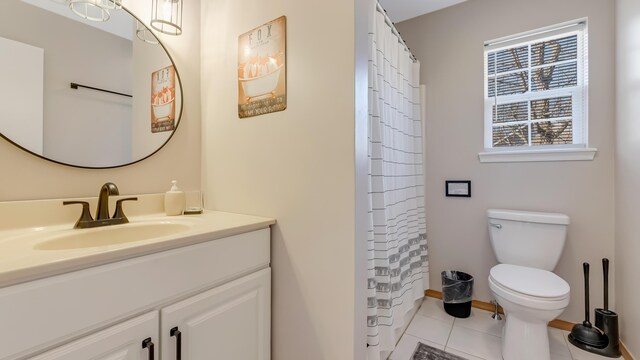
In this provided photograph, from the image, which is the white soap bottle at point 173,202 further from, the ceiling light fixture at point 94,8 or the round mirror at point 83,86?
the ceiling light fixture at point 94,8

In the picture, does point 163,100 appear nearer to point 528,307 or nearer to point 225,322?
point 225,322

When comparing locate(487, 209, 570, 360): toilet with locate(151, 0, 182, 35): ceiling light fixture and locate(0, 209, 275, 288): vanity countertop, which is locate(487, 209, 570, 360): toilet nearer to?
locate(0, 209, 275, 288): vanity countertop

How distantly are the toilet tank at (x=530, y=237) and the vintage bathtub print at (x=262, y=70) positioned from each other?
1759mm

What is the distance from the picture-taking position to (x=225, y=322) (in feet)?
3.23

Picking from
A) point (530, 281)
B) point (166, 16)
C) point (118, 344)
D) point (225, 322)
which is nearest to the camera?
point (118, 344)

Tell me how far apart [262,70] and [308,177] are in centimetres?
56

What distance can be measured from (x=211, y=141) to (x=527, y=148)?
221 cm

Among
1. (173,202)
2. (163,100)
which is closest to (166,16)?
(163,100)

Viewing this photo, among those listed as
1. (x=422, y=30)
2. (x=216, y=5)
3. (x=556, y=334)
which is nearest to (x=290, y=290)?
(x=216, y=5)

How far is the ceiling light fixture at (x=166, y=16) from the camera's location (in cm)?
134

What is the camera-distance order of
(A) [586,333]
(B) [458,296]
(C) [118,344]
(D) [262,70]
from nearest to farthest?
(C) [118,344] < (D) [262,70] < (A) [586,333] < (B) [458,296]

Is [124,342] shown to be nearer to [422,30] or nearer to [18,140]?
[18,140]

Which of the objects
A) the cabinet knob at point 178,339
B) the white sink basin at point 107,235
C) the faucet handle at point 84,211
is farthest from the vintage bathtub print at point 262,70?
the cabinet knob at point 178,339

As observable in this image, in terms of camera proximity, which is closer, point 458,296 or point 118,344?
point 118,344
